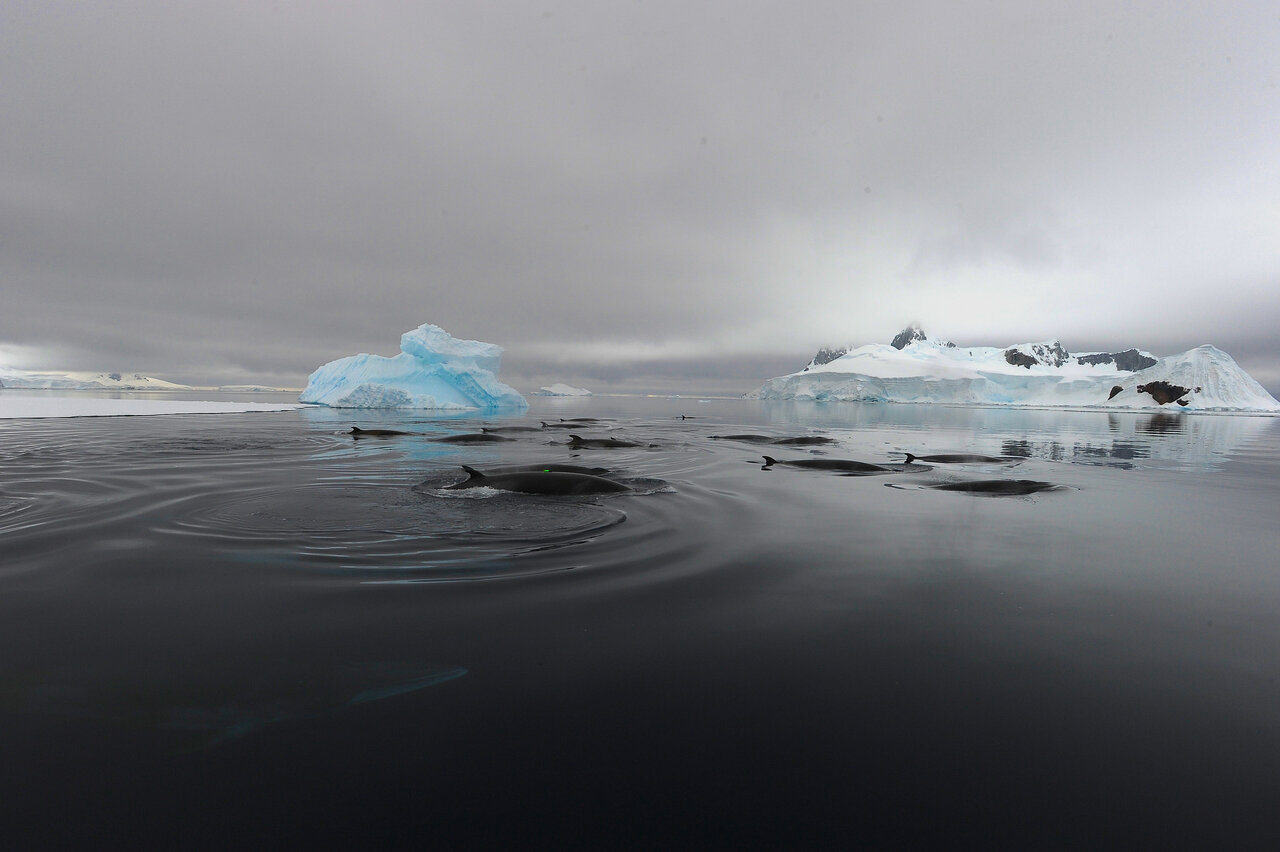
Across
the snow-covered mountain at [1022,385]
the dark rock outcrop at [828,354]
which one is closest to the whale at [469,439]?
the snow-covered mountain at [1022,385]

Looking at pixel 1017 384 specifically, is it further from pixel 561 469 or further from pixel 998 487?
pixel 561 469

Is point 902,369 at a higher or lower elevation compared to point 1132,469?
higher

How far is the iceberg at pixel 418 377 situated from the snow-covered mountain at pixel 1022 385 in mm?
77107

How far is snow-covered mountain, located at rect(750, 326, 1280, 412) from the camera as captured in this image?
94.6 meters

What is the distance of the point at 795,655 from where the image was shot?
12.3 feet

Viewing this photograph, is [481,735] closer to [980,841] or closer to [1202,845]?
[980,841]

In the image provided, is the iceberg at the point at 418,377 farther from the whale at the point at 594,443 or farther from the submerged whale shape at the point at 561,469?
the submerged whale shape at the point at 561,469

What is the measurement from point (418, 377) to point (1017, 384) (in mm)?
120113

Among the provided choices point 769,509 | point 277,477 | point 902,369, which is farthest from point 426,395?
point 902,369

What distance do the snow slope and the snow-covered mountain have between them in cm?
12

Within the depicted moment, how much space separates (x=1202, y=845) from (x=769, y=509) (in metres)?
6.75

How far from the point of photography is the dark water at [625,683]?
2.27m

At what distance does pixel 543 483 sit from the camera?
10.1 metres

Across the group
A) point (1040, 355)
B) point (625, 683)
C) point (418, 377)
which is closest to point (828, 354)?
point (1040, 355)
